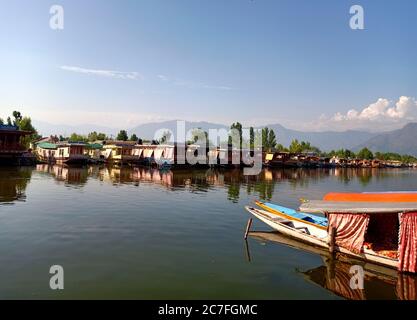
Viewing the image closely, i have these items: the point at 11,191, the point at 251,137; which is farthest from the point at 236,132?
the point at 11,191

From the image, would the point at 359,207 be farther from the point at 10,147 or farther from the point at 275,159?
the point at 275,159

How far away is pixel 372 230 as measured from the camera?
14.3 metres

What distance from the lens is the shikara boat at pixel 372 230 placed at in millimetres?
11867

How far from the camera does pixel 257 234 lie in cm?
1742

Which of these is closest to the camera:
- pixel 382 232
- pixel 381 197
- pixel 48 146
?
pixel 381 197

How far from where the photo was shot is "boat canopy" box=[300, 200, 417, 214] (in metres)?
12.0

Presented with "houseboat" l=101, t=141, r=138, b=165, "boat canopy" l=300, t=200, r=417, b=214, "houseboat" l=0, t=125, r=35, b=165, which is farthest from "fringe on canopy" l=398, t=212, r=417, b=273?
"houseboat" l=101, t=141, r=138, b=165

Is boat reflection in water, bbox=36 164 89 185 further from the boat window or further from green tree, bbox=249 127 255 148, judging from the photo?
green tree, bbox=249 127 255 148

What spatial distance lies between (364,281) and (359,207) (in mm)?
2866

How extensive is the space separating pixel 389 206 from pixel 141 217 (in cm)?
1358

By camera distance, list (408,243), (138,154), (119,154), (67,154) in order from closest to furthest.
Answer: (408,243), (67,154), (119,154), (138,154)

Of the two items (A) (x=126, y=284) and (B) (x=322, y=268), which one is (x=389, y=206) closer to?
(B) (x=322, y=268)

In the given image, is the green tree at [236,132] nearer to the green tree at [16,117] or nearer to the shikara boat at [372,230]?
the green tree at [16,117]
